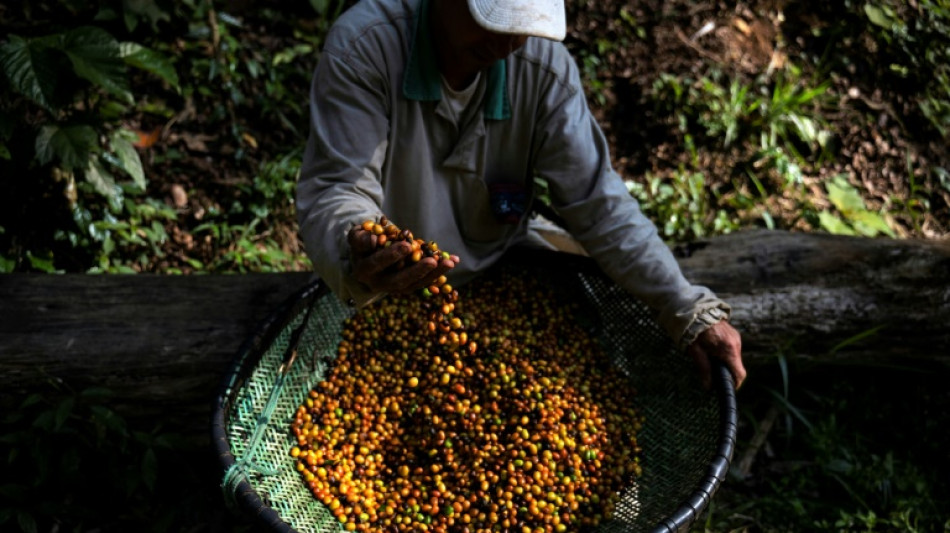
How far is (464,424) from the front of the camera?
245 cm

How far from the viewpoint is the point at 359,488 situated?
2.35 meters

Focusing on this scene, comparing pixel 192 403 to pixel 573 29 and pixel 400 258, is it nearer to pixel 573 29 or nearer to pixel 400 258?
pixel 400 258

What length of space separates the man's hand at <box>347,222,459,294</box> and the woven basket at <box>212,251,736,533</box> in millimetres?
602

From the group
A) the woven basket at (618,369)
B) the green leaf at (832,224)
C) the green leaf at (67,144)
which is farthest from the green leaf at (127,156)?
the green leaf at (832,224)

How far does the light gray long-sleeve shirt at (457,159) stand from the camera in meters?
2.31

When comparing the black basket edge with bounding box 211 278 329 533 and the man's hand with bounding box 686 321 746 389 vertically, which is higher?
the man's hand with bounding box 686 321 746 389

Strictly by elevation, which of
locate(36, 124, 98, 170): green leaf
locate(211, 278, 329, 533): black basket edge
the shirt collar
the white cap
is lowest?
locate(211, 278, 329, 533): black basket edge

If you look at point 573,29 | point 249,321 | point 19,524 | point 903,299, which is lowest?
point 19,524

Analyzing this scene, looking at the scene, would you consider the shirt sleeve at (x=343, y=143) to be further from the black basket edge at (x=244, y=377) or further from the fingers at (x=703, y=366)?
the fingers at (x=703, y=366)

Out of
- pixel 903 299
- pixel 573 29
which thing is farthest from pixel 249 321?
pixel 573 29

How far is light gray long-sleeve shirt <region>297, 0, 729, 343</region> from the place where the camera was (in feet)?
7.59

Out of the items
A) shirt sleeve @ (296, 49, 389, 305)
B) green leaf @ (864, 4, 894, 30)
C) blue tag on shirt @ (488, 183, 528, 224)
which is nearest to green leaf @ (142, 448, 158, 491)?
shirt sleeve @ (296, 49, 389, 305)

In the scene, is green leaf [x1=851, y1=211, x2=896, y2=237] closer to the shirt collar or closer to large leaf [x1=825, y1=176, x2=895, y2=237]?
large leaf [x1=825, y1=176, x2=895, y2=237]

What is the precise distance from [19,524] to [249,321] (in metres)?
0.93
